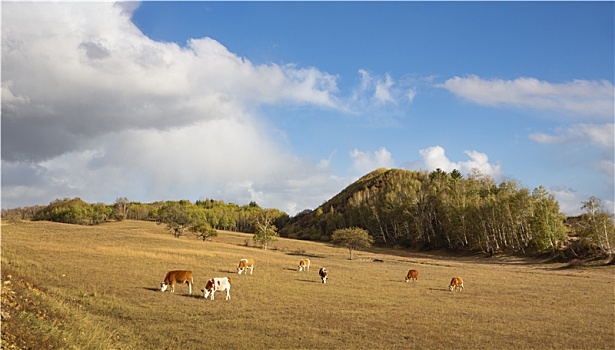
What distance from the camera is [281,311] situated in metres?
26.1

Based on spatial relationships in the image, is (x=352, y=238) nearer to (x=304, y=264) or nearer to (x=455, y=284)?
(x=304, y=264)

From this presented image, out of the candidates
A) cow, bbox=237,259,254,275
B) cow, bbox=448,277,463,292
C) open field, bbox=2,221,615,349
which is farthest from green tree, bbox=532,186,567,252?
cow, bbox=237,259,254,275

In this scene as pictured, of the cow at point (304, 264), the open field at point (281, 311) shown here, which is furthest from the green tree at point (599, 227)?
the cow at point (304, 264)

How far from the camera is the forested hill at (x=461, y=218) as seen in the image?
88.6 m

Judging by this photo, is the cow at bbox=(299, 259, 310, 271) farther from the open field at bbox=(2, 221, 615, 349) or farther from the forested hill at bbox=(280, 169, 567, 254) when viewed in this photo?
the forested hill at bbox=(280, 169, 567, 254)

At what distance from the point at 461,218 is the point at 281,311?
8651 cm

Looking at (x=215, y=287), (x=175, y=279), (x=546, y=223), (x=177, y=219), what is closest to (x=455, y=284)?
(x=215, y=287)

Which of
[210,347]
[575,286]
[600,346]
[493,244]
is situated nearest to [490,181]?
[493,244]

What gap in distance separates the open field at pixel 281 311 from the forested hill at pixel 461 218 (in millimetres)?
48144

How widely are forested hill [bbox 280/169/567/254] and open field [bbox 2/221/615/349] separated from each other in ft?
158

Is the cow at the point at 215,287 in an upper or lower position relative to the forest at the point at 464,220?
lower

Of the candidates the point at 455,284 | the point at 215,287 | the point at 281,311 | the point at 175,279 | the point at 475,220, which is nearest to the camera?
the point at 281,311

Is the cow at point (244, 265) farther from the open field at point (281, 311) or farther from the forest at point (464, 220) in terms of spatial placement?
the forest at point (464, 220)

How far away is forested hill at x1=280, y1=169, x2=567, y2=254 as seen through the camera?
88562 millimetres
